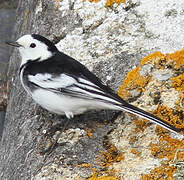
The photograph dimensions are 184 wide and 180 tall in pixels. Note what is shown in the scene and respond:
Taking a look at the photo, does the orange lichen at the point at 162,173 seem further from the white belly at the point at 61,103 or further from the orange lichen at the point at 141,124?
the white belly at the point at 61,103

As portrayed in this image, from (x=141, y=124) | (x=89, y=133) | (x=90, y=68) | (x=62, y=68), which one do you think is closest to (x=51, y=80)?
(x=62, y=68)

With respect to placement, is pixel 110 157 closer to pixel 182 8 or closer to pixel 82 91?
pixel 82 91

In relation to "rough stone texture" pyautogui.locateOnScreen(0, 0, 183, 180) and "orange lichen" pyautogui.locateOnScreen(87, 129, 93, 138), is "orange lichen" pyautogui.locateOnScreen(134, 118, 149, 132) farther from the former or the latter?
"orange lichen" pyautogui.locateOnScreen(87, 129, 93, 138)

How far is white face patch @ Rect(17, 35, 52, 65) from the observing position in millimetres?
3998

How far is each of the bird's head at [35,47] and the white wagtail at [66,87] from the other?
0.07 feet

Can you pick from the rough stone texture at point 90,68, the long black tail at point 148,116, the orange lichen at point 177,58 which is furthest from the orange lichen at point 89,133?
the orange lichen at point 177,58

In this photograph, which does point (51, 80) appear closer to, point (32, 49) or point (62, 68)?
point (62, 68)

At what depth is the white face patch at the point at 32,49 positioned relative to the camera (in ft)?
13.1

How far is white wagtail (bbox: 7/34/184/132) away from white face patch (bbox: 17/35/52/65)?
0.09 metres

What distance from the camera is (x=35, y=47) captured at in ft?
13.2

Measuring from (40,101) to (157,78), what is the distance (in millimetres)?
961

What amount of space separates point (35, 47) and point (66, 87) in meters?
0.69

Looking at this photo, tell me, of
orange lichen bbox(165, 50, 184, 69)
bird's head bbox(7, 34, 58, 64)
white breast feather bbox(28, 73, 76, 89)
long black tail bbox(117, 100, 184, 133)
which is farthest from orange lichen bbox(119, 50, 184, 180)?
bird's head bbox(7, 34, 58, 64)

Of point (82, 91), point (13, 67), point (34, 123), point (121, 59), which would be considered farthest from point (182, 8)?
point (13, 67)
